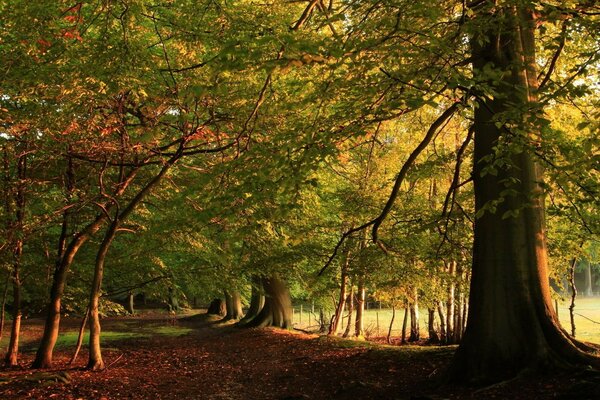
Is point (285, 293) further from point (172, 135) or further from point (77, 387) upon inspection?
point (77, 387)

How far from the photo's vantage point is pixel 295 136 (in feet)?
19.2

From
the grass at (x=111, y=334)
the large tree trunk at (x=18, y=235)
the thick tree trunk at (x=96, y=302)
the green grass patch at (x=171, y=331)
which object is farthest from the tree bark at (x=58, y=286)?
the green grass patch at (x=171, y=331)

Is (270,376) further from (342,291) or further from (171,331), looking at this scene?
(171,331)

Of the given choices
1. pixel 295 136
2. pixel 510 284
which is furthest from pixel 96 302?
pixel 510 284

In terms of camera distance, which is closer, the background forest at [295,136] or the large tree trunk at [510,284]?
the background forest at [295,136]

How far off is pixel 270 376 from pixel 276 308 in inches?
361

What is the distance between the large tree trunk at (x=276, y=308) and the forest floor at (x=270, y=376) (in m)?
2.93

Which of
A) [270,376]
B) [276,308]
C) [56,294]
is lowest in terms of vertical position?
[270,376]

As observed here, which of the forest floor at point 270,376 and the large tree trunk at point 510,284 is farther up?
the large tree trunk at point 510,284

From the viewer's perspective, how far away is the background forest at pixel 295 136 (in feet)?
16.9

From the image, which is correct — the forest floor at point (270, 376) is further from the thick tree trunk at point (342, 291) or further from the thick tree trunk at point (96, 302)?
the thick tree trunk at point (342, 291)

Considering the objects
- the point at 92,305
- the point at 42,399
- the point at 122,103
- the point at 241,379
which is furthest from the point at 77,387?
the point at 122,103

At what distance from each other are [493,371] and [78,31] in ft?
25.0

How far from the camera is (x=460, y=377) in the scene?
21.9 ft
